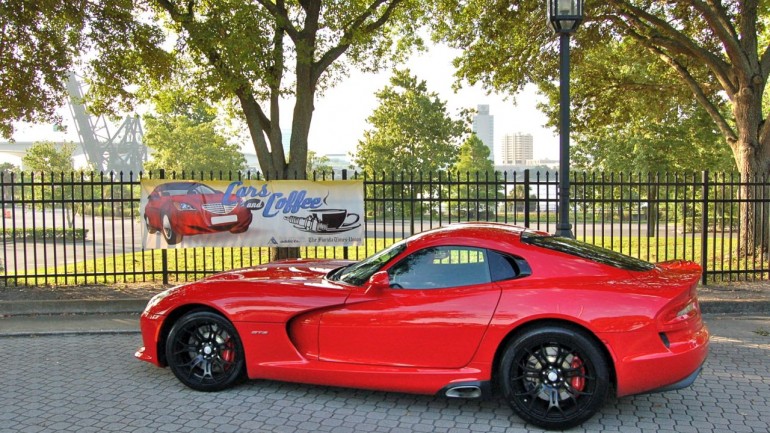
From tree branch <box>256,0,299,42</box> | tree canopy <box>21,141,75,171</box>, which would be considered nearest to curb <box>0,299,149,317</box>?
tree branch <box>256,0,299,42</box>

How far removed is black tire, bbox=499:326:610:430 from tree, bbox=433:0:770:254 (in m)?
8.23

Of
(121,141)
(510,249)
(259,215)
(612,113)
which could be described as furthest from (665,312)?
(121,141)

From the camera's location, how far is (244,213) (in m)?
9.23

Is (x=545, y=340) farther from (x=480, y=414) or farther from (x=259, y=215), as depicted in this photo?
(x=259, y=215)

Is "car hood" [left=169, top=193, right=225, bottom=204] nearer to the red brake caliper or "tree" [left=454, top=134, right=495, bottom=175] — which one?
the red brake caliper

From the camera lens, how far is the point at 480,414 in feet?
14.3

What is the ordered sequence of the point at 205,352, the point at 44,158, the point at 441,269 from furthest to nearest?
the point at 44,158
the point at 205,352
the point at 441,269

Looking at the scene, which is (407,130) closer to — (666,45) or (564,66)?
(666,45)

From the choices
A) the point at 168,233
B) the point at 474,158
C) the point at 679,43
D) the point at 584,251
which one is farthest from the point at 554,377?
the point at 474,158

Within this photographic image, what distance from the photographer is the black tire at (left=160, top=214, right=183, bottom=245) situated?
363 inches

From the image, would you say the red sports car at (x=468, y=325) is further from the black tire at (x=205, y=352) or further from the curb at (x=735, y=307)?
the curb at (x=735, y=307)

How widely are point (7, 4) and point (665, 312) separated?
10130mm

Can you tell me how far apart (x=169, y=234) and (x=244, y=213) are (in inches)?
49.4

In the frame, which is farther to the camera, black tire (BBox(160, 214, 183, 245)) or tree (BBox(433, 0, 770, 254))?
tree (BBox(433, 0, 770, 254))
